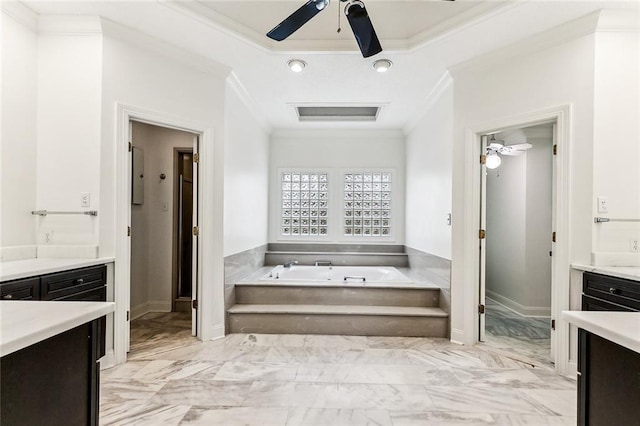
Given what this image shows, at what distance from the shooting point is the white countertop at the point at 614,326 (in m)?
0.81

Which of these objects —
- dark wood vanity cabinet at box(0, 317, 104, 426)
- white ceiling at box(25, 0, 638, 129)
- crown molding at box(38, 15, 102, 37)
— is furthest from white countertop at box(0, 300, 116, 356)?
crown molding at box(38, 15, 102, 37)

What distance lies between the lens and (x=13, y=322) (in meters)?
0.83

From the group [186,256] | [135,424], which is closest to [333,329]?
[135,424]

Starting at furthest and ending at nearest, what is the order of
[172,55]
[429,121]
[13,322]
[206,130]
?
1. [429,121]
2. [206,130]
3. [172,55]
4. [13,322]

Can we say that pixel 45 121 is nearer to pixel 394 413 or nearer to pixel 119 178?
pixel 119 178

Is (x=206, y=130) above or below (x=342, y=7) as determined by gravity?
below

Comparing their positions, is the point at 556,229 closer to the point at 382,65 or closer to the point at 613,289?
the point at 613,289

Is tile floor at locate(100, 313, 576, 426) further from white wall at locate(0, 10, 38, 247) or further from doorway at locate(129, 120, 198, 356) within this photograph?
white wall at locate(0, 10, 38, 247)

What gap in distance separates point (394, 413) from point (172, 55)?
3.20 m

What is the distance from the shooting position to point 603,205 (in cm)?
227

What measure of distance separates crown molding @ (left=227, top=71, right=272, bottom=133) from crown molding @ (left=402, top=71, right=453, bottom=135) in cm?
208

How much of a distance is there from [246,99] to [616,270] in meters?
3.69

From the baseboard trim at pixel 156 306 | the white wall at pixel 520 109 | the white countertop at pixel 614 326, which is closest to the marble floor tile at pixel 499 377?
the white wall at pixel 520 109

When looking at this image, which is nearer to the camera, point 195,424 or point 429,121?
point 195,424
